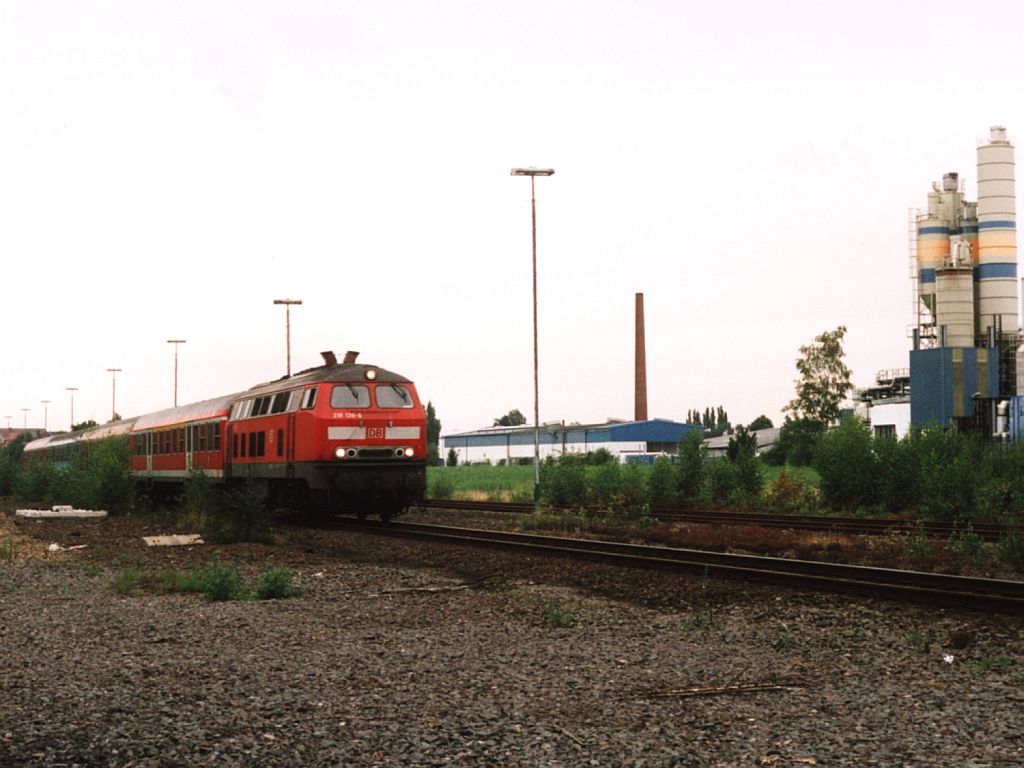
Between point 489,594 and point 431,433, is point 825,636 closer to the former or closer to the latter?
point 489,594

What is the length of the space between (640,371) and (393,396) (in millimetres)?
64280

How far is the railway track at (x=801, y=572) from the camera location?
11.0 meters

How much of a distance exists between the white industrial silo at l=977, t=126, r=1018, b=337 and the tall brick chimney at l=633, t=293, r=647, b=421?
83.7ft

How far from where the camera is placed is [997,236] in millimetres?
64125

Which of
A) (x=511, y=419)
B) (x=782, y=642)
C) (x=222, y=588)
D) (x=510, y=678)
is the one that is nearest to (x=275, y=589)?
(x=222, y=588)

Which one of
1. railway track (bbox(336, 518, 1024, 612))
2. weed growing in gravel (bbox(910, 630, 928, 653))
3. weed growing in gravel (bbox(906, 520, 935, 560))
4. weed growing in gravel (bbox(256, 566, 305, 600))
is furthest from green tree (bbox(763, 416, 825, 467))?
weed growing in gravel (bbox(910, 630, 928, 653))

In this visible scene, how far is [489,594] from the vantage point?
501 inches

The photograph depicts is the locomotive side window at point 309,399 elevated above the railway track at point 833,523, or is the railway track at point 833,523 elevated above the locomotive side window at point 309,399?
the locomotive side window at point 309,399

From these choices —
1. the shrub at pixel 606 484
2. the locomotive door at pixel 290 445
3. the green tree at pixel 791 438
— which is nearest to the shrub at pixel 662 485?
the shrub at pixel 606 484

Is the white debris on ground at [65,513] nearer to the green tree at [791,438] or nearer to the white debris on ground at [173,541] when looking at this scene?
the white debris on ground at [173,541]

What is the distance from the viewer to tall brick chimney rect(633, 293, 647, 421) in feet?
270

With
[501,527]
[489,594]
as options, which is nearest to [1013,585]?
[489,594]

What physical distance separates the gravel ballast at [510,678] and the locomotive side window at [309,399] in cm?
830

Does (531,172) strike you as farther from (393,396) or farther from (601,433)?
(601,433)
